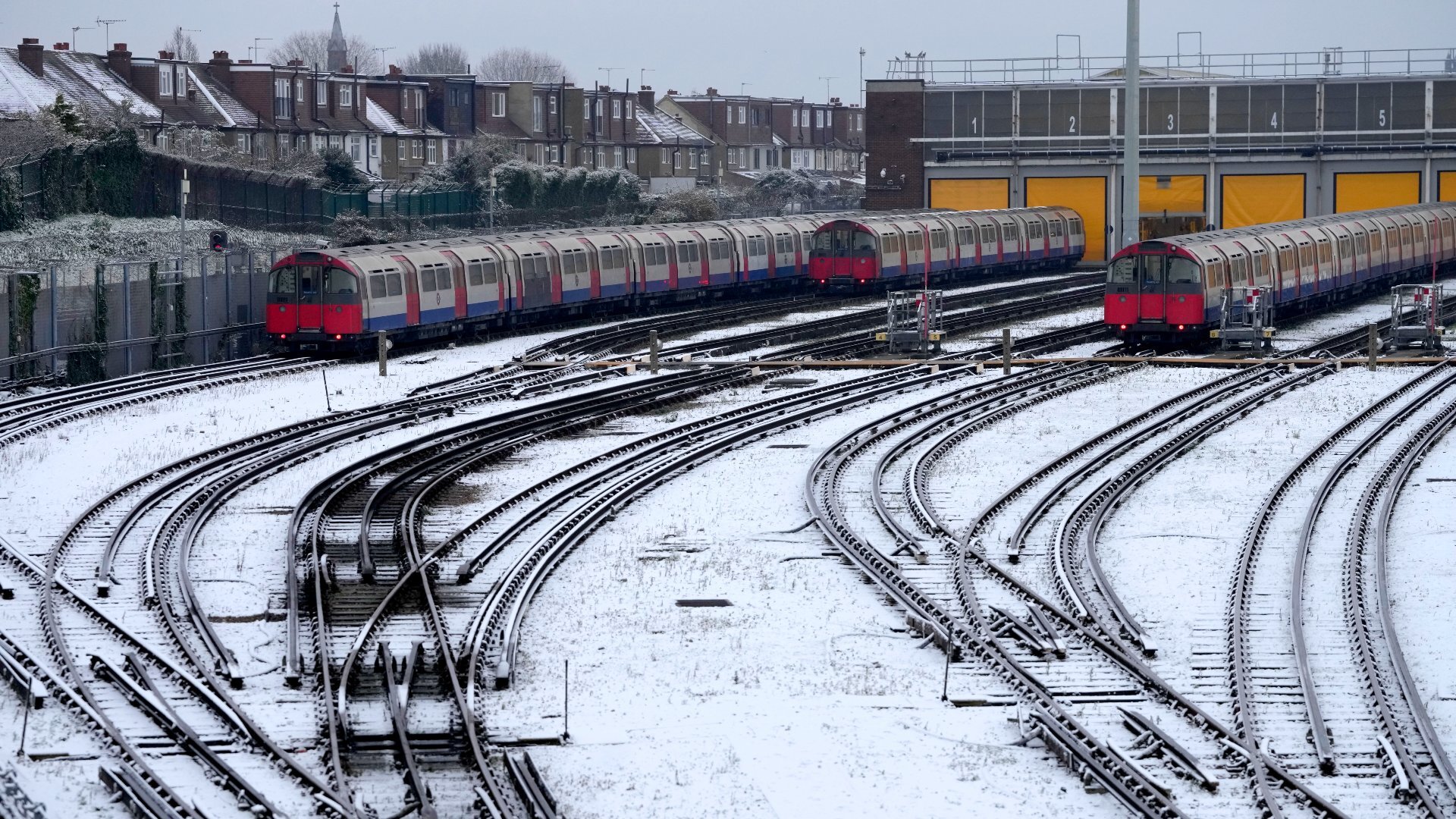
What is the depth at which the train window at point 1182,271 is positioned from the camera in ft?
140

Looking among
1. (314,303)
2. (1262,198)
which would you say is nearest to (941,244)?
(1262,198)

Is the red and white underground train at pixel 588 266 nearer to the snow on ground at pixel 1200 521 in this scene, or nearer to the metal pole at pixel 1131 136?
the metal pole at pixel 1131 136

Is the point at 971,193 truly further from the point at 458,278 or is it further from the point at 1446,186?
the point at 458,278

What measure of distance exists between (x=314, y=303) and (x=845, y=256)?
2248 centimetres

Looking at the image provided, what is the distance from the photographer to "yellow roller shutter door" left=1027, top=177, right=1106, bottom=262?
7700 cm

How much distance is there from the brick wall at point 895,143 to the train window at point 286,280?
41814 mm

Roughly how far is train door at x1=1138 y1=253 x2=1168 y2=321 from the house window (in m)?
50.8

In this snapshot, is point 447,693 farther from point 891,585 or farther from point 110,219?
point 110,219

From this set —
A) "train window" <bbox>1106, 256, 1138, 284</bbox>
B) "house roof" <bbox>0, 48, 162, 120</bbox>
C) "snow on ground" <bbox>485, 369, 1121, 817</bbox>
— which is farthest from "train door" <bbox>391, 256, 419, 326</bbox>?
"house roof" <bbox>0, 48, 162, 120</bbox>

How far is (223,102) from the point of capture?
83.1m

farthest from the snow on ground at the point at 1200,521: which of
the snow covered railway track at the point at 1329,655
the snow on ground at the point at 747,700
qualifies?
the snow on ground at the point at 747,700

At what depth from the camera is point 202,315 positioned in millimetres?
42500

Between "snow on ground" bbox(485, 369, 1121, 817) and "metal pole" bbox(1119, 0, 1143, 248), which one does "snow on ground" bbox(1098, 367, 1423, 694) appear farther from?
"metal pole" bbox(1119, 0, 1143, 248)

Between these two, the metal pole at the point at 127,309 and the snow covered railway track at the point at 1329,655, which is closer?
the snow covered railway track at the point at 1329,655
